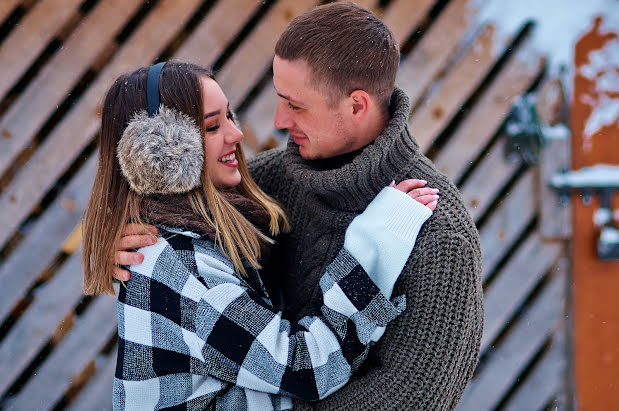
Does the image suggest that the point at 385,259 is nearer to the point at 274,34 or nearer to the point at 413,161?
the point at 413,161

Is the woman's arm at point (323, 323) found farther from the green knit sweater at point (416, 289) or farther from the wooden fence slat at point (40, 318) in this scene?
the wooden fence slat at point (40, 318)

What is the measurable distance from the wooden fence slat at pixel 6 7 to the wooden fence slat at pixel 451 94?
5.54 ft

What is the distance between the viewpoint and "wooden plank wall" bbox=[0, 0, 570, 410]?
250 cm

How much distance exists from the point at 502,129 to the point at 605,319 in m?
0.93

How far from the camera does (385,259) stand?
1.45 meters

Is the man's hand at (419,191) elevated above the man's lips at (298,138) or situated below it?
above

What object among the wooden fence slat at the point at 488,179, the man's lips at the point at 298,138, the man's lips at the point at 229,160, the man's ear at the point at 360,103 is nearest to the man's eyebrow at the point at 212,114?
the man's lips at the point at 229,160

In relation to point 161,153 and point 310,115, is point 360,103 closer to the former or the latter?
point 310,115

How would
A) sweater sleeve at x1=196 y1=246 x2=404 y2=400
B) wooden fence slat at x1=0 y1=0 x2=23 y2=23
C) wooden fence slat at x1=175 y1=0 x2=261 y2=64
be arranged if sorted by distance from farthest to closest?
wooden fence slat at x1=175 y1=0 x2=261 y2=64 → wooden fence slat at x1=0 y1=0 x2=23 y2=23 → sweater sleeve at x1=196 y1=246 x2=404 y2=400

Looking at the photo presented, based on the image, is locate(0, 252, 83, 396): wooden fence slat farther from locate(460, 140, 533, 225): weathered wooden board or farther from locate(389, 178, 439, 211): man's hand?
locate(460, 140, 533, 225): weathered wooden board

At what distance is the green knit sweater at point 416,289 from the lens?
57.7 inches

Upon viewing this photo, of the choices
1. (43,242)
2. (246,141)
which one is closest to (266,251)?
(246,141)

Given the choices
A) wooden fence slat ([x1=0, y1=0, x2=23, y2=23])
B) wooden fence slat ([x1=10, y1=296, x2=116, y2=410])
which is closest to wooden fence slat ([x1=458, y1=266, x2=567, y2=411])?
wooden fence slat ([x1=10, y1=296, x2=116, y2=410])

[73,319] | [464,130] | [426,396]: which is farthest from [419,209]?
[73,319]
